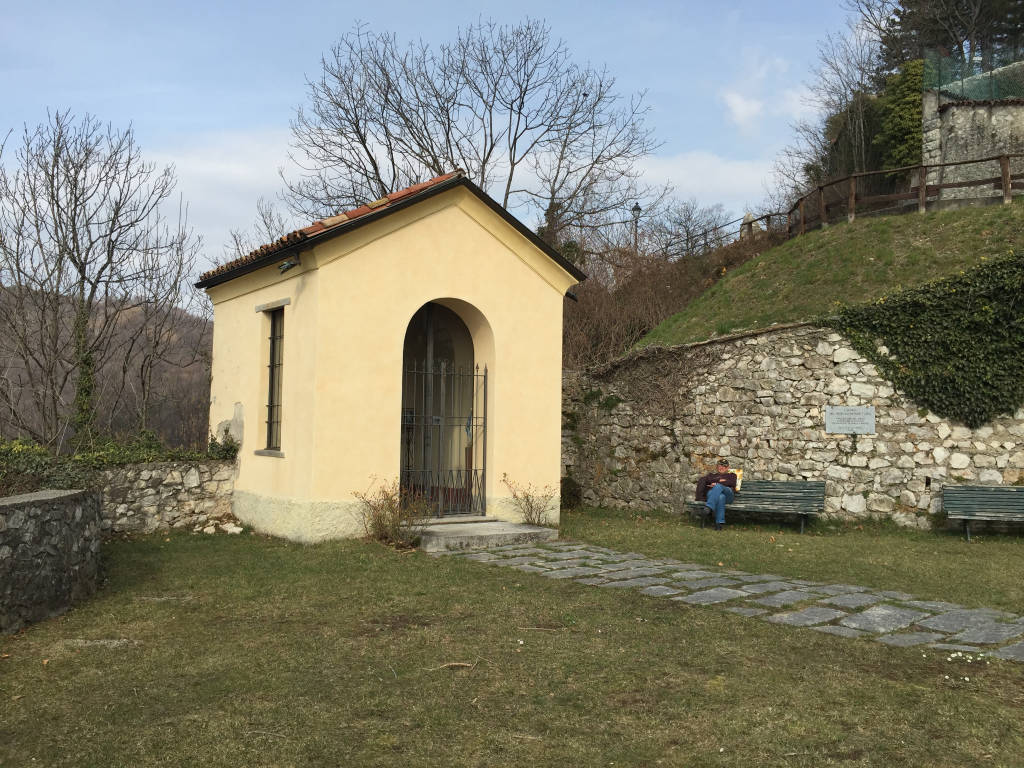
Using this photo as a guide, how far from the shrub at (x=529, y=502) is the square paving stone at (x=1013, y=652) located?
606 cm

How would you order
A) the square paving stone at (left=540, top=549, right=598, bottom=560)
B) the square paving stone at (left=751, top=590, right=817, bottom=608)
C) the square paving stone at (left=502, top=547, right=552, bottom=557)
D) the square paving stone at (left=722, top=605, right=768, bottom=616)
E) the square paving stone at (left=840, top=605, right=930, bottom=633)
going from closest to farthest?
the square paving stone at (left=840, top=605, right=930, bottom=633)
the square paving stone at (left=722, top=605, right=768, bottom=616)
the square paving stone at (left=751, top=590, right=817, bottom=608)
the square paving stone at (left=540, top=549, right=598, bottom=560)
the square paving stone at (left=502, top=547, right=552, bottom=557)

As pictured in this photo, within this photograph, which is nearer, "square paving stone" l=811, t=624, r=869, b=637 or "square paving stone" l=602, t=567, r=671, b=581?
"square paving stone" l=811, t=624, r=869, b=637

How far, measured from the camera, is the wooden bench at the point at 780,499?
1139cm

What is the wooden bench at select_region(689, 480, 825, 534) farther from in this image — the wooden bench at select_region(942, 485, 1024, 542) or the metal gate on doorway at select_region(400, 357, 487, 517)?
the metal gate on doorway at select_region(400, 357, 487, 517)

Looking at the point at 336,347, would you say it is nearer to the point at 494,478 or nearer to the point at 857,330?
the point at 494,478

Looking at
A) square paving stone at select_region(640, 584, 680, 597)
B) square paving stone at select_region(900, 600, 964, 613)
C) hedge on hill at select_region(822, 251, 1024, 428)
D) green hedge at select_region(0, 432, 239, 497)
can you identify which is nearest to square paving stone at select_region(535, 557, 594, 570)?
square paving stone at select_region(640, 584, 680, 597)

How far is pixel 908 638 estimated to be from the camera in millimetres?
5199

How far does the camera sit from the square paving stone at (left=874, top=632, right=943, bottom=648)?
508 centimetres

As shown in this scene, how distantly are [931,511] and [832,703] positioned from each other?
27.8 ft

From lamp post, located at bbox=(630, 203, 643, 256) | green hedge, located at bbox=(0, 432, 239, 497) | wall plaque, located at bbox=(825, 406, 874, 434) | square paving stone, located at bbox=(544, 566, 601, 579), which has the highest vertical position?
lamp post, located at bbox=(630, 203, 643, 256)

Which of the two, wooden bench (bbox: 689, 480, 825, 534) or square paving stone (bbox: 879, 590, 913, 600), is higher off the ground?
wooden bench (bbox: 689, 480, 825, 534)

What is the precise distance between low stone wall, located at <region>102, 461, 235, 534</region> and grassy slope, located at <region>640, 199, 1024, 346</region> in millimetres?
8439

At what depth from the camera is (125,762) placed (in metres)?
3.34

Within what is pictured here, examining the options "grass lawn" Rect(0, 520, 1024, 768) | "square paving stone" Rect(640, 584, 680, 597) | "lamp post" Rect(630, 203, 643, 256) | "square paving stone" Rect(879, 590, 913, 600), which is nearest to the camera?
"grass lawn" Rect(0, 520, 1024, 768)
